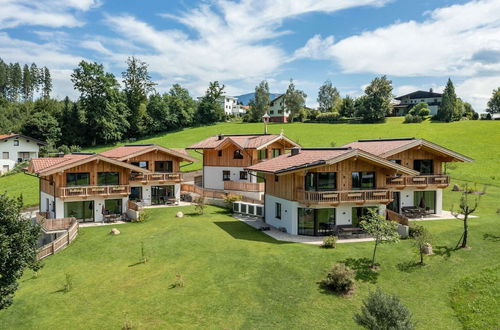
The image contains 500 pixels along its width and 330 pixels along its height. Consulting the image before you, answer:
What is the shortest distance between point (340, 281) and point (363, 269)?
276 cm

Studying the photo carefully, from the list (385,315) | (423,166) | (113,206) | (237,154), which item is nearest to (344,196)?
(423,166)

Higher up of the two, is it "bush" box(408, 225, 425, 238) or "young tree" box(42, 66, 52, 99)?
"young tree" box(42, 66, 52, 99)

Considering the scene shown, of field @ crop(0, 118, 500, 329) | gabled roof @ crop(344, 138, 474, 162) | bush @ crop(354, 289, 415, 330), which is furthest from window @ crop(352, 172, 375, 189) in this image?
bush @ crop(354, 289, 415, 330)

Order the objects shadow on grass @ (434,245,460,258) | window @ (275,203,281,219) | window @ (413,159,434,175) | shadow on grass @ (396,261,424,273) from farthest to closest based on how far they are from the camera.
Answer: window @ (413,159,434,175) < window @ (275,203,281,219) < shadow on grass @ (434,245,460,258) < shadow on grass @ (396,261,424,273)

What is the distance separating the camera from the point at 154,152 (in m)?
37.5

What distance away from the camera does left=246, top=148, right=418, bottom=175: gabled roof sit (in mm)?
24047

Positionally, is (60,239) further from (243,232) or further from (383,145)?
(383,145)

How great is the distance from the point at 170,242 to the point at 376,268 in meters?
12.8

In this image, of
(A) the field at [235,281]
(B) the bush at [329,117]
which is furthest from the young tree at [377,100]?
(A) the field at [235,281]

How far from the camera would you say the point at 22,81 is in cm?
12438

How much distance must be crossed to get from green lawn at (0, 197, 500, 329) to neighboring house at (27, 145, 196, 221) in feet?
18.4

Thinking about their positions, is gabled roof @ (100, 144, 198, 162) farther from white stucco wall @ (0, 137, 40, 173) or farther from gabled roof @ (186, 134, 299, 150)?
white stucco wall @ (0, 137, 40, 173)

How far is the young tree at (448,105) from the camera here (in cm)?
Answer: 8219

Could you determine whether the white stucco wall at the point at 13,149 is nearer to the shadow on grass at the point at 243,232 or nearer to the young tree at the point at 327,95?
the shadow on grass at the point at 243,232
